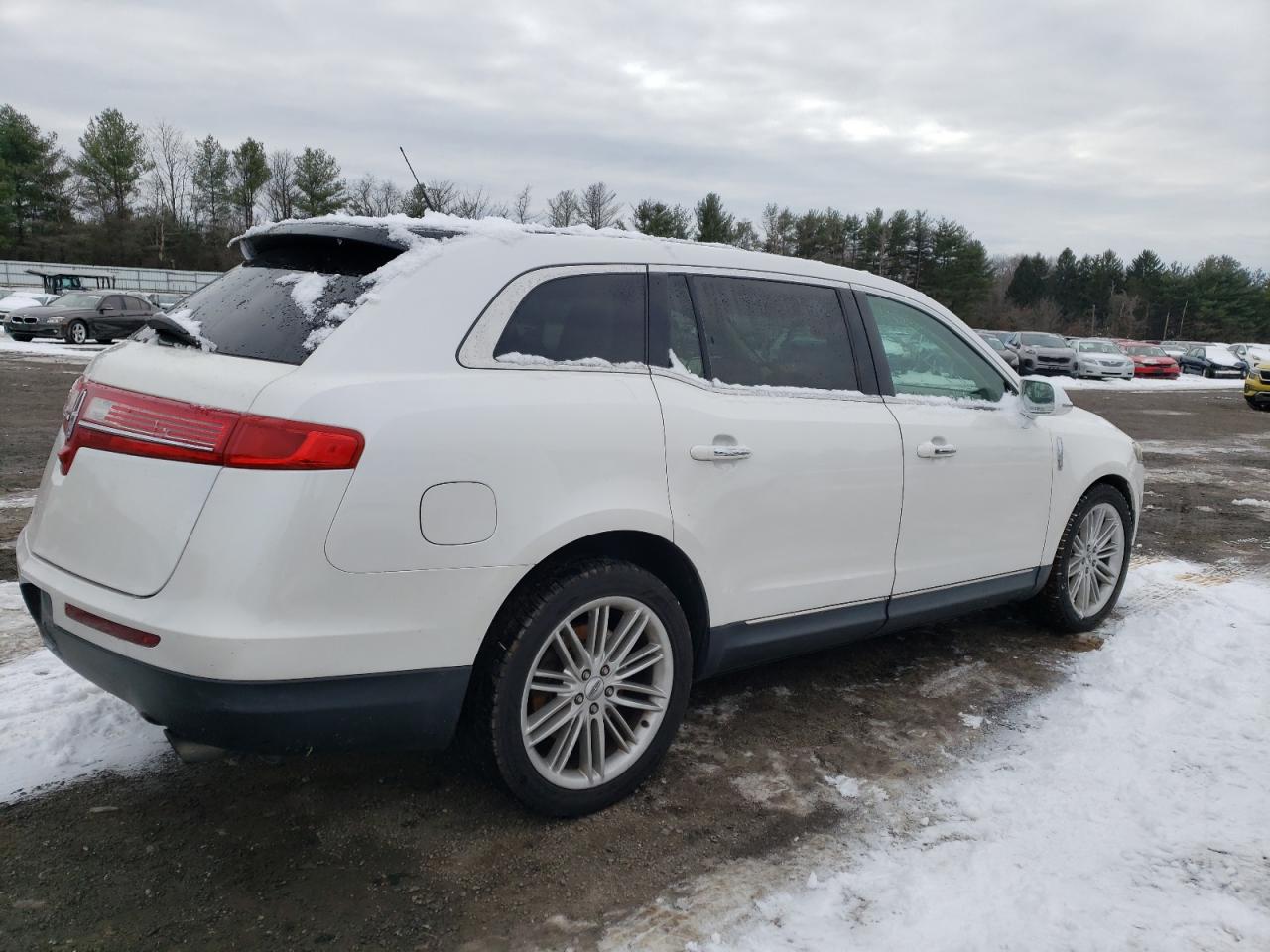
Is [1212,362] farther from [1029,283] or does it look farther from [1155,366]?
[1029,283]

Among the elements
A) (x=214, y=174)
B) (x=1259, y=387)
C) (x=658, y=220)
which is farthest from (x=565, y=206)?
(x=1259, y=387)

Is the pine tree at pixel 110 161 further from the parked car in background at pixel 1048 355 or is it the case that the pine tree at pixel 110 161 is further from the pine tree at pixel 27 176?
the parked car in background at pixel 1048 355

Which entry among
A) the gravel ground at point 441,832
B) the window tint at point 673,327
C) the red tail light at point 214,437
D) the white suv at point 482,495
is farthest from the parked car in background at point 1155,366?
the red tail light at point 214,437

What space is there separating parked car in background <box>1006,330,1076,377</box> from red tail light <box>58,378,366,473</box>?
112 feet

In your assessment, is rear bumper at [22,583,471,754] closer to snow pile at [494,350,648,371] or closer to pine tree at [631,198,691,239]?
snow pile at [494,350,648,371]

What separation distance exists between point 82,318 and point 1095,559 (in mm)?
28823

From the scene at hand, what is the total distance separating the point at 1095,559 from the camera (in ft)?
15.9

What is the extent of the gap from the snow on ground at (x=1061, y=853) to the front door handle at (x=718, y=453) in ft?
3.95

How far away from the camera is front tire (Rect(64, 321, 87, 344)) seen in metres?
26.8

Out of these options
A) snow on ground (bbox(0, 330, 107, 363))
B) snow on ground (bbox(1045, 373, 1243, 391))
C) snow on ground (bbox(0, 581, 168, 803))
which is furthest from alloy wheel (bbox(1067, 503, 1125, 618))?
snow on ground (bbox(1045, 373, 1243, 391))

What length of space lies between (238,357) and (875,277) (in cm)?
248

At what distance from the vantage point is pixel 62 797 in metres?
2.91

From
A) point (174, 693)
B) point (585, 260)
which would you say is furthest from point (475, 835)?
point (585, 260)

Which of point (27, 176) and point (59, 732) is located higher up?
point (27, 176)
